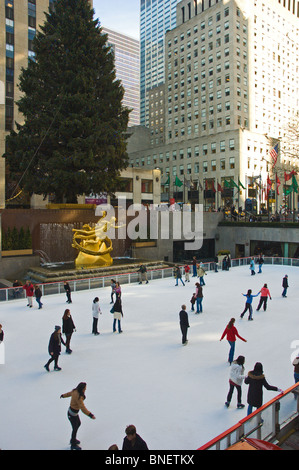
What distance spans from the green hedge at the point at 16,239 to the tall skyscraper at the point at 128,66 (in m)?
161

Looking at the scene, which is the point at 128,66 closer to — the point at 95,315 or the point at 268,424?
the point at 95,315

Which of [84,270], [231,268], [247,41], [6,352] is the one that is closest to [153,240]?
[231,268]

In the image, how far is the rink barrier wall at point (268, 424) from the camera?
477 centimetres

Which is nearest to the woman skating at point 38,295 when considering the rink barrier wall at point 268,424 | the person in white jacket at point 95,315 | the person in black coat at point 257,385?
the person in white jacket at point 95,315

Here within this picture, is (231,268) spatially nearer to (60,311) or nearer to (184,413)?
(60,311)

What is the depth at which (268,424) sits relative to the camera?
5453mm

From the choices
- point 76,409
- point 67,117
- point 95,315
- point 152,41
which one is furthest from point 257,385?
point 152,41

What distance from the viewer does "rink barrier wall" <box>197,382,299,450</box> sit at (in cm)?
477

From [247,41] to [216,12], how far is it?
7861 millimetres

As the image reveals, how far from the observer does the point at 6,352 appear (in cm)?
1014

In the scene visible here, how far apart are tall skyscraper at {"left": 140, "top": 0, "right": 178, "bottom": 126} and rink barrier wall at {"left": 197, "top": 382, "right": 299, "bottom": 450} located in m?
154

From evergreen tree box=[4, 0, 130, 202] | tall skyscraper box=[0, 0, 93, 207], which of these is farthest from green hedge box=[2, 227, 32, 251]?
tall skyscraper box=[0, 0, 93, 207]

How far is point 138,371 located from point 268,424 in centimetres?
403

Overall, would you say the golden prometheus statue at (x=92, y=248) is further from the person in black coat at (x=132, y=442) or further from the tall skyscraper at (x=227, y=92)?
the tall skyscraper at (x=227, y=92)
